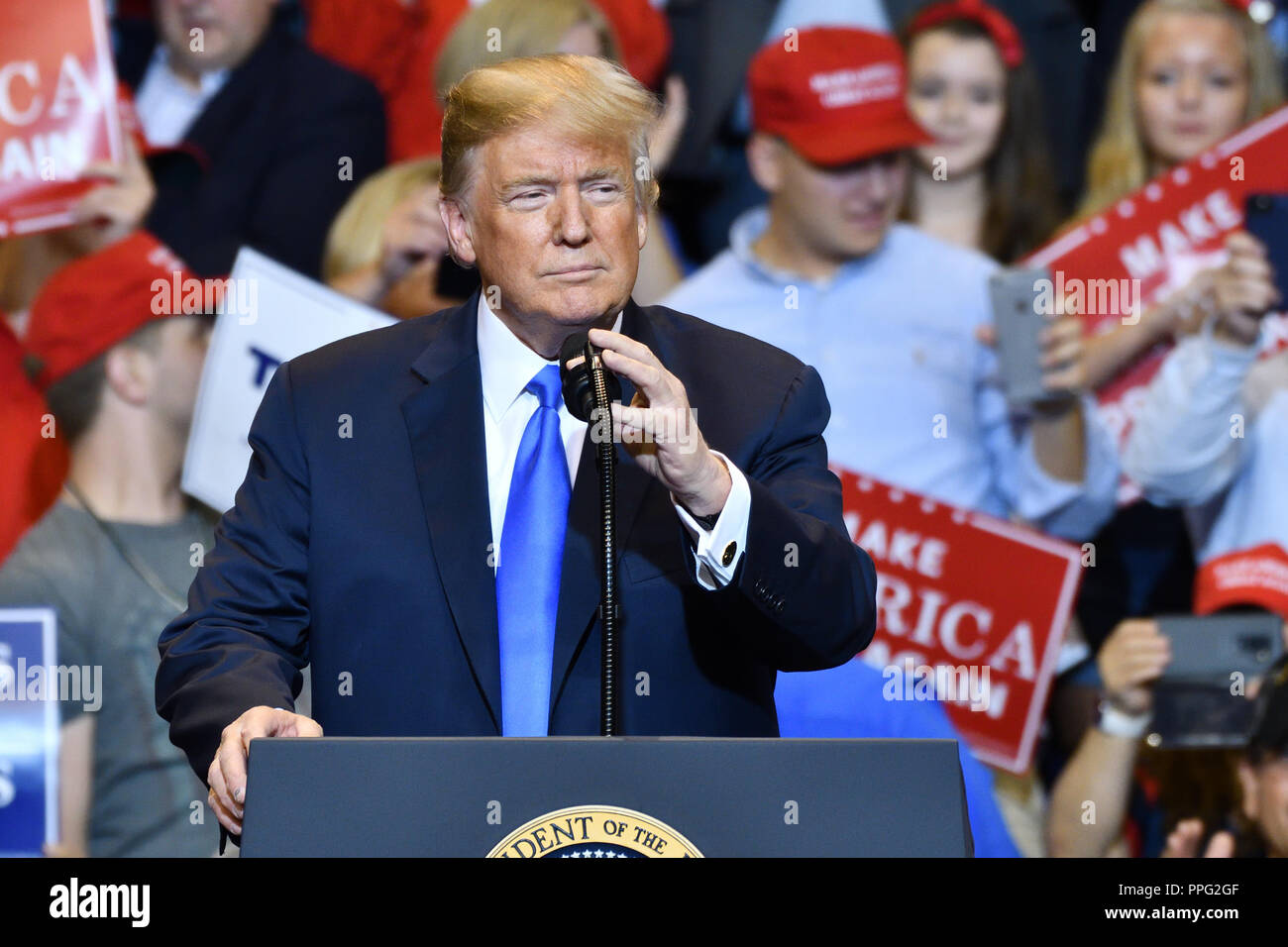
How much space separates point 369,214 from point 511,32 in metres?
0.54

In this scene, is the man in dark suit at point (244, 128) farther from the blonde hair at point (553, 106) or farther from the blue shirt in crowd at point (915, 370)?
the blonde hair at point (553, 106)

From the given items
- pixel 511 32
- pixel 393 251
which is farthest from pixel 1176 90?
pixel 393 251

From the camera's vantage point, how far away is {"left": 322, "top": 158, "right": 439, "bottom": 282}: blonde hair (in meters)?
3.79

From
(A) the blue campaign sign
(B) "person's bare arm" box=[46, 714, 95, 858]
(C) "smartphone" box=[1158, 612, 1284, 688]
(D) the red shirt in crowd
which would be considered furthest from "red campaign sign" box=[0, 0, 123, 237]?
(C) "smartphone" box=[1158, 612, 1284, 688]

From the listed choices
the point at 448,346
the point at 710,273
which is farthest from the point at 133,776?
the point at 448,346

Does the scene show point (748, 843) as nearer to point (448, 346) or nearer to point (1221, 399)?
point (448, 346)

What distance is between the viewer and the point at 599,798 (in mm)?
1247

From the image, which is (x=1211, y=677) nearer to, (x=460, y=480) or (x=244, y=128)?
(x=460, y=480)

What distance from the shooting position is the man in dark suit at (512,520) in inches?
62.8

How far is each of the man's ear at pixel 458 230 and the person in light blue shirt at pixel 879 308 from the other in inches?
75.7

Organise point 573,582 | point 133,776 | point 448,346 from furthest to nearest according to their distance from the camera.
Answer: point 133,776 < point 448,346 < point 573,582

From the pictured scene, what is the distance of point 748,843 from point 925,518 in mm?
2588

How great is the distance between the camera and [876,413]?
147 inches

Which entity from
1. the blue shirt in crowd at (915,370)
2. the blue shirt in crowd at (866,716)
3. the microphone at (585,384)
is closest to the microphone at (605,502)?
the microphone at (585,384)
